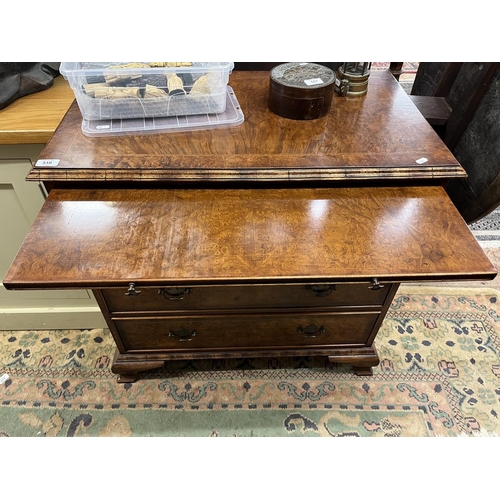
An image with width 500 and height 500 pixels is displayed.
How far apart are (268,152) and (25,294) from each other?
1.07 meters

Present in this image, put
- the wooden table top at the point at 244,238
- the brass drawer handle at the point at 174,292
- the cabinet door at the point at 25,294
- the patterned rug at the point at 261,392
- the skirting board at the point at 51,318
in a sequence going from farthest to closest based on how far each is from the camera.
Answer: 1. the skirting board at the point at 51,318
2. the patterned rug at the point at 261,392
3. the cabinet door at the point at 25,294
4. the brass drawer handle at the point at 174,292
5. the wooden table top at the point at 244,238

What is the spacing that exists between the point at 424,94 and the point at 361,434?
1452mm

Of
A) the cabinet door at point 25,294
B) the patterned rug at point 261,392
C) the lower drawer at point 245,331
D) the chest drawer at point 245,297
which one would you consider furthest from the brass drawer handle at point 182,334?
the cabinet door at point 25,294

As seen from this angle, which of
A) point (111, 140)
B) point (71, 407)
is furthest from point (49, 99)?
point (71, 407)

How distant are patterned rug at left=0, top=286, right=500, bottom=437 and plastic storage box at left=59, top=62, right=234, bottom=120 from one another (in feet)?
2.95

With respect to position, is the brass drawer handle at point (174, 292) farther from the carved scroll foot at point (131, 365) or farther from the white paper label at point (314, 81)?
the white paper label at point (314, 81)

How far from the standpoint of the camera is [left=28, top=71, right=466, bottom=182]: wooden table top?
975 millimetres

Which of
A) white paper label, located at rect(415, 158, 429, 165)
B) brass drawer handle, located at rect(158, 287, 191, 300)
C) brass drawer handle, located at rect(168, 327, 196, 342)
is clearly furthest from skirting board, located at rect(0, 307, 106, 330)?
white paper label, located at rect(415, 158, 429, 165)

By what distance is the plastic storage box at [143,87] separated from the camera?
1.05 metres

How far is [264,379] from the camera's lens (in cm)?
139

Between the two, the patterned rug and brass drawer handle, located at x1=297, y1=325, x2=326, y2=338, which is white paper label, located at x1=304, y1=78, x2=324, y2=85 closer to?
brass drawer handle, located at x1=297, y1=325, x2=326, y2=338

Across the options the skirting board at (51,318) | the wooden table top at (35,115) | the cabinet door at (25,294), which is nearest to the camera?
the wooden table top at (35,115)

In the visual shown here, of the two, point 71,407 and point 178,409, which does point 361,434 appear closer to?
point 178,409

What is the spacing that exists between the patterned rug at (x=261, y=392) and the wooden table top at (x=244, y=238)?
2.37 feet
